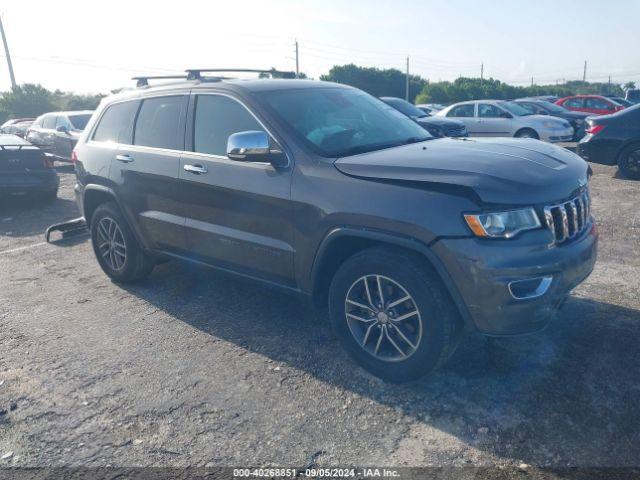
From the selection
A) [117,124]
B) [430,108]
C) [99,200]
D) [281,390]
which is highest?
[117,124]

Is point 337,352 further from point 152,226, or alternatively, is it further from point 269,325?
point 152,226

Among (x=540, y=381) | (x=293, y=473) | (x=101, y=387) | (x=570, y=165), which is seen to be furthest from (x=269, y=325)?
(x=570, y=165)

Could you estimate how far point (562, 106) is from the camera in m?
20.4

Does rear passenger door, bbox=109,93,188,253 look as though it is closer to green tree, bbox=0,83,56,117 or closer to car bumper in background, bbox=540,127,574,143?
car bumper in background, bbox=540,127,574,143

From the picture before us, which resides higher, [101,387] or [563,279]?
[563,279]

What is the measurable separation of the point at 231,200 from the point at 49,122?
1307 cm

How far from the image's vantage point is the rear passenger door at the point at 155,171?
4535mm

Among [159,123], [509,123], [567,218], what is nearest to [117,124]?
[159,123]

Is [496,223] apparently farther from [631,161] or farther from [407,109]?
[407,109]

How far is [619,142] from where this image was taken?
31.8 ft

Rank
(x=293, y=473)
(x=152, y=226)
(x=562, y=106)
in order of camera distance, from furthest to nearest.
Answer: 1. (x=562, y=106)
2. (x=152, y=226)
3. (x=293, y=473)

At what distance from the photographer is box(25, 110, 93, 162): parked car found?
1397 centimetres

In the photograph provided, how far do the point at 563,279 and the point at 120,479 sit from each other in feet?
8.50

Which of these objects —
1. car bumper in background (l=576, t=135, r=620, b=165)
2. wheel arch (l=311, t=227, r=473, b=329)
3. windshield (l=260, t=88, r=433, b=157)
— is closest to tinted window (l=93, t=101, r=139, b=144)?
windshield (l=260, t=88, r=433, b=157)
